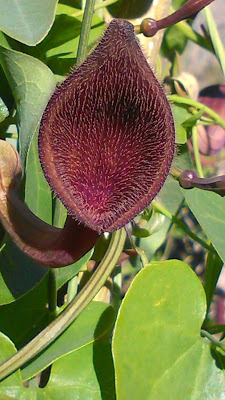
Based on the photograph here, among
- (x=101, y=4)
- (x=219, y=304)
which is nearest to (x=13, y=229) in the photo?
(x=101, y=4)

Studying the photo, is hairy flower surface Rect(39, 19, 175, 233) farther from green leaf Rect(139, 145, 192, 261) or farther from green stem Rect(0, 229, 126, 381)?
green leaf Rect(139, 145, 192, 261)

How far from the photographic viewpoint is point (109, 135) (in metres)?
0.47

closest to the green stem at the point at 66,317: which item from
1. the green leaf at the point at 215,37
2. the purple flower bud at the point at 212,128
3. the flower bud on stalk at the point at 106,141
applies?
the flower bud on stalk at the point at 106,141

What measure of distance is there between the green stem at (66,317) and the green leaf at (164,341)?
0.12 feet

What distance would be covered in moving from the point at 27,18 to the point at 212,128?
62 centimetres

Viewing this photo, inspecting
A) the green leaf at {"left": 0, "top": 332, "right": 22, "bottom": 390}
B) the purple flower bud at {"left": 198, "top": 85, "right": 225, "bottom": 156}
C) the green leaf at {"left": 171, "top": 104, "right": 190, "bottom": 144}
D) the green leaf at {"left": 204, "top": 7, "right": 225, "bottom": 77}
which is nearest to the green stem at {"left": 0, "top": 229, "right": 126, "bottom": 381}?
the green leaf at {"left": 0, "top": 332, "right": 22, "bottom": 390}

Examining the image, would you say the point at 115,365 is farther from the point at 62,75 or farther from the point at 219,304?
the point at 219,304

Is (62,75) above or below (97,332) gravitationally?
above

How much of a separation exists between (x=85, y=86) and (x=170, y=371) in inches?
14.6

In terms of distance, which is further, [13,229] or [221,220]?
[221,220]

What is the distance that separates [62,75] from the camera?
771 mm

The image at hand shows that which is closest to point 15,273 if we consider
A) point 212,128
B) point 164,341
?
point 164,341

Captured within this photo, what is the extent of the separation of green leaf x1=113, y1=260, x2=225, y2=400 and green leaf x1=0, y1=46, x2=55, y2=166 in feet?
0.65

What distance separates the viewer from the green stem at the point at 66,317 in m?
0.61
